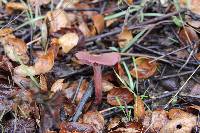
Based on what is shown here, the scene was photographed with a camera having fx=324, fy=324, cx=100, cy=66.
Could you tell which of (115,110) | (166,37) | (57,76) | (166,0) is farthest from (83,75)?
(166,0)

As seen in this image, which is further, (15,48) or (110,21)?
(110,21)

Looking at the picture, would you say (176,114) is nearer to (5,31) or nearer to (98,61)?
(98,61)

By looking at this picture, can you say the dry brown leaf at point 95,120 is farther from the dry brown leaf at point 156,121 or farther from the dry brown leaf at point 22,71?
the dry brown leaf at point 22,71

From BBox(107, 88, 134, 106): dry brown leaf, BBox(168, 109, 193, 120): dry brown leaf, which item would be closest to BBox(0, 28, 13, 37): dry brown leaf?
BBox(107, 88, 134, 106): dry brown leaf

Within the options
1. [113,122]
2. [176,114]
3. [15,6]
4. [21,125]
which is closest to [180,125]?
[176,114]

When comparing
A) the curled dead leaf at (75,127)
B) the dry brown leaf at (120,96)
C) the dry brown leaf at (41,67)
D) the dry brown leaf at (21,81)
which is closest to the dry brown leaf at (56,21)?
the dry brown leaf at (41,67)

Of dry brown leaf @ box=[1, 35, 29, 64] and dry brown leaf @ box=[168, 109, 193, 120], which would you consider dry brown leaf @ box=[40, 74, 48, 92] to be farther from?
dry brown leaf @ box=[168, 109, 193, 120]

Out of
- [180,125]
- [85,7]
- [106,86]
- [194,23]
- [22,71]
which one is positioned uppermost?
[85,7]
